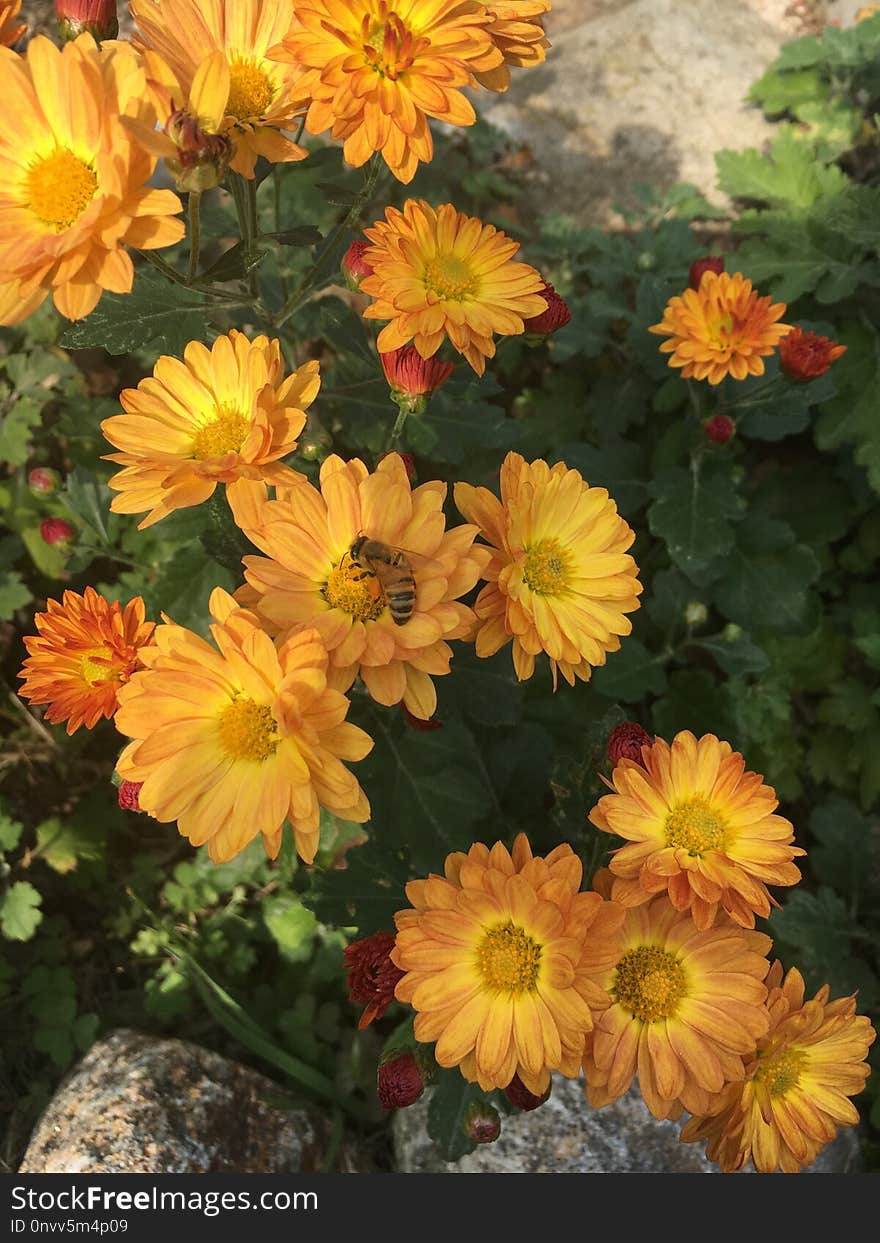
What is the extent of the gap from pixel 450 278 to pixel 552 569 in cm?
59

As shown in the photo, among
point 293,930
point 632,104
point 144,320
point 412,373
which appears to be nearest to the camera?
point 412,373

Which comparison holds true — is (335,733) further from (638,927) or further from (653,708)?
(653,708)

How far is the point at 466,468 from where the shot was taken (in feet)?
9.39

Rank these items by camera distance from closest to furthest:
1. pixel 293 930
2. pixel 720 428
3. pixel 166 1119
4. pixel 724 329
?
pixel 166 1119 → pixel 724 329 → pixel 720 428 → pixel 293 930

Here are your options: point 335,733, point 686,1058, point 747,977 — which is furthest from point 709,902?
point 335,733

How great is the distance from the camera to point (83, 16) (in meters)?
1.63

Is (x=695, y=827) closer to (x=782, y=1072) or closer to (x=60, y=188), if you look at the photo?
(x=782, y=1072)

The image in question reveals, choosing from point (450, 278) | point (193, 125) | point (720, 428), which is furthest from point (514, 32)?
point (720, 428)

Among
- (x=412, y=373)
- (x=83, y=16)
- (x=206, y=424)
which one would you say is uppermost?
(x=83, y=16)

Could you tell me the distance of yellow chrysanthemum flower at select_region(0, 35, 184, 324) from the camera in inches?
53.6

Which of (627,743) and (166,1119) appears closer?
(627,743)

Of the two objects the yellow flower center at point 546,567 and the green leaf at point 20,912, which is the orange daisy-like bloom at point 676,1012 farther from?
the green leaf at point 20,912

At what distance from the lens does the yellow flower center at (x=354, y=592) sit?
61.6 inches

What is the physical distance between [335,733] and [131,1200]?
1589mm
